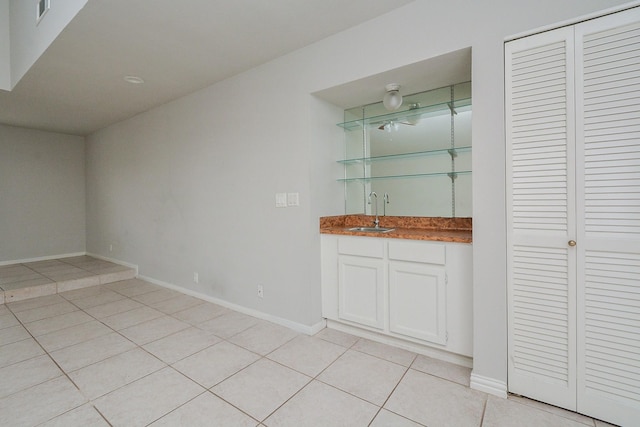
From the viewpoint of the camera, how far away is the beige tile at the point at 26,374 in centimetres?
188

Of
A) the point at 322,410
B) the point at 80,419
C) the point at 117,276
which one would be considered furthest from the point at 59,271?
the point at 322,410

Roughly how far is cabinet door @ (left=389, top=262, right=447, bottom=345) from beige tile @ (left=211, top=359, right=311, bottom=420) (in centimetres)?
84

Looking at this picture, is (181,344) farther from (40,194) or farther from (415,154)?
(40,194)

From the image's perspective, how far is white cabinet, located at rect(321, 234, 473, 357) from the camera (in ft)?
6.64

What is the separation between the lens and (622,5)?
1433 mm

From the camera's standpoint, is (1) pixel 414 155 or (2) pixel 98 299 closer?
(1) pixel 414 155

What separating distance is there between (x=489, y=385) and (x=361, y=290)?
41.5 inches

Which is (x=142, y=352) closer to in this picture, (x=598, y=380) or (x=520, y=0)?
(x=598, y=380)

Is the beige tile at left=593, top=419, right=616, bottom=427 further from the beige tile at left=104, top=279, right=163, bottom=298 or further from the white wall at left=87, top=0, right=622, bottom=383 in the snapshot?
the beige tile at left=104, top=279, right=163, bottom=298

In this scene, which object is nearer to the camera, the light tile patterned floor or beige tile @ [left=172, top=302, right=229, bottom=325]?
the light tile patterned floor

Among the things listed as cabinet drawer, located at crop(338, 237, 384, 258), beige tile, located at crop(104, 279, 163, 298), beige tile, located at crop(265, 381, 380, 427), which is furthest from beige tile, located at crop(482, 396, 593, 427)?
beige tile, located at crop(104, 279, 163, 298)

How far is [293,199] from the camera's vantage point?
2.66 m

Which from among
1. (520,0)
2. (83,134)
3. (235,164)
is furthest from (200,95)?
(83,134)

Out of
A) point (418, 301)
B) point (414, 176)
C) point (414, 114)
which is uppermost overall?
point (414, 114)
